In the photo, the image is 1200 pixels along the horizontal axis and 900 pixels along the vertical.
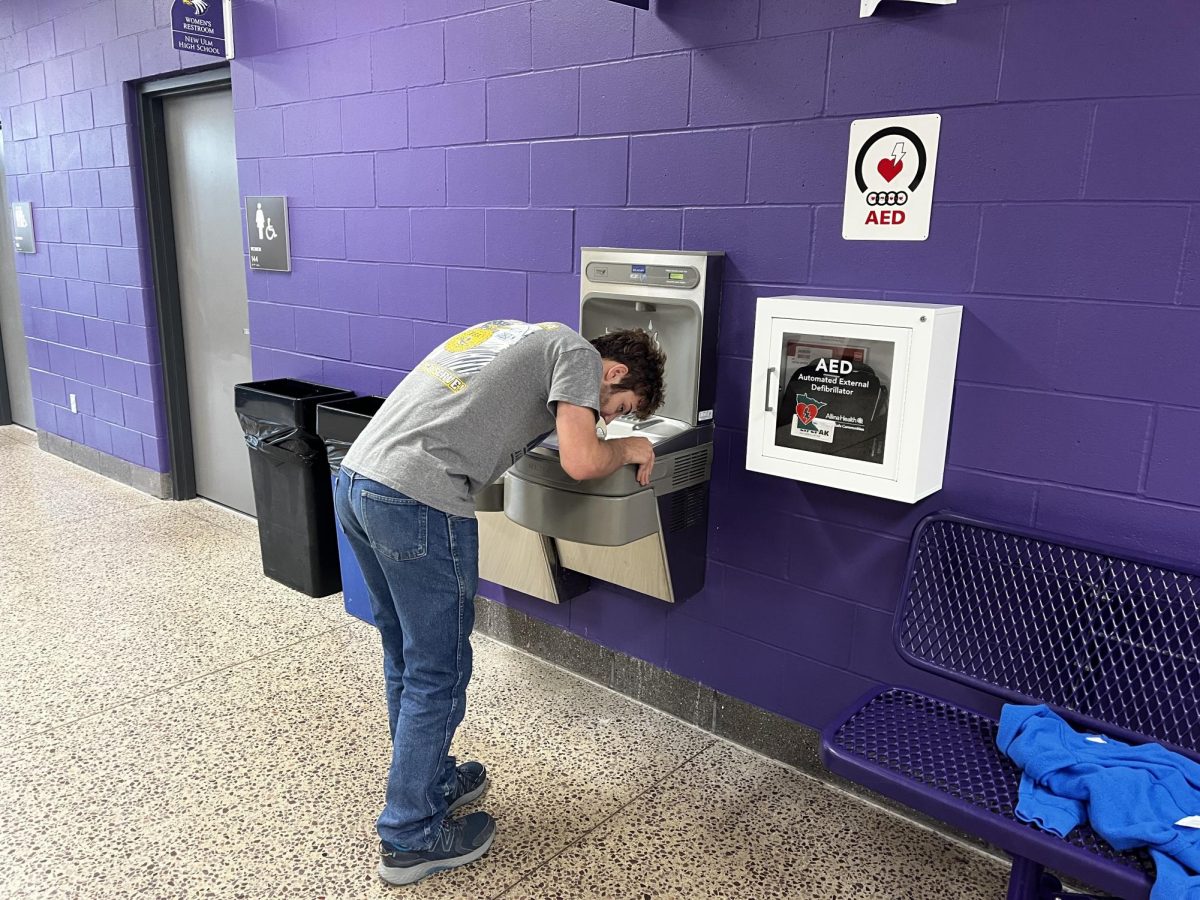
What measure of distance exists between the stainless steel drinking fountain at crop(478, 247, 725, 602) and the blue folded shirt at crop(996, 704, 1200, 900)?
102 cm

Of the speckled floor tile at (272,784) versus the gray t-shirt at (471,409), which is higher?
the gray t-shirt at (471,409)

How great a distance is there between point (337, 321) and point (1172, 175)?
294 cm

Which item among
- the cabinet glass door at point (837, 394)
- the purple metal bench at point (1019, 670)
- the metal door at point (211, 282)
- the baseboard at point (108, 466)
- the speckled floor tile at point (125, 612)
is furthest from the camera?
the baseboard at point (108, 466)

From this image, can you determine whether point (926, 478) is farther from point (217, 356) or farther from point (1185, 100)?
point (217, 356)

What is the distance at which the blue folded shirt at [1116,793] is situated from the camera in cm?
139

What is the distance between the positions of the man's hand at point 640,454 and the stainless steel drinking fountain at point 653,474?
3 centimetres

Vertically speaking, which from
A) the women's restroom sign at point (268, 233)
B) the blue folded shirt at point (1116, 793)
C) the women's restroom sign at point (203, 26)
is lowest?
the blue folded shirt at point (1116, 793)

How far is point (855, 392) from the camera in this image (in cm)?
207

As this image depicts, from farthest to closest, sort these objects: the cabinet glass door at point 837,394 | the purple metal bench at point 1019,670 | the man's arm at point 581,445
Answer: the cabinet glass door at point 837,394, the man's arm at point 581,445, the purple metal bench at point 1019,670

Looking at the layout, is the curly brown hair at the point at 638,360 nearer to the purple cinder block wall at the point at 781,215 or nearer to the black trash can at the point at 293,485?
the purple cinder block wall at the point at 781,215

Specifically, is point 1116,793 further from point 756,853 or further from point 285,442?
point 285,442

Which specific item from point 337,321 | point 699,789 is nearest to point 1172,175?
point 699,789

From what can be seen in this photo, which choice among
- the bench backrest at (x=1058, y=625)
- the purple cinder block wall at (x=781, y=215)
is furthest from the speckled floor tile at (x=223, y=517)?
the bench backrest at (x=1058, y=625)

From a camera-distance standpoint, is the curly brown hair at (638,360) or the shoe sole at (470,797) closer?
the curly brown hair at (638,360)
